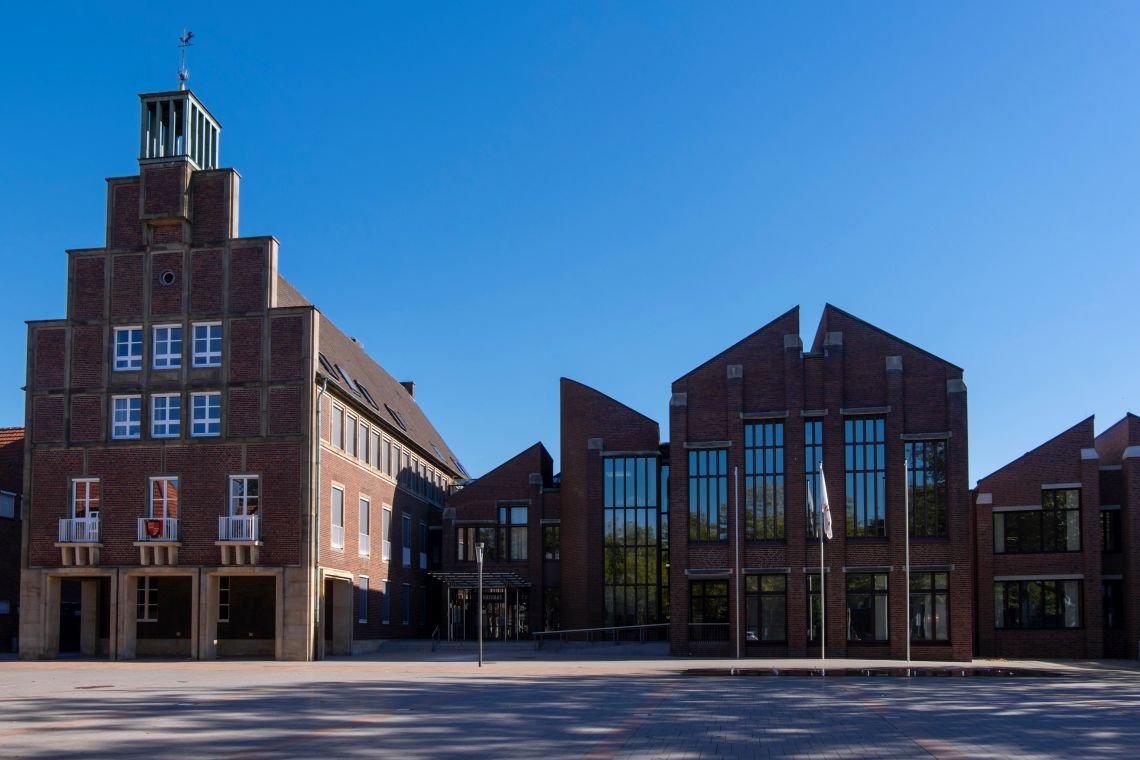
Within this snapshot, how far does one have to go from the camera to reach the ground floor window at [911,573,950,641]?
41.8 meters

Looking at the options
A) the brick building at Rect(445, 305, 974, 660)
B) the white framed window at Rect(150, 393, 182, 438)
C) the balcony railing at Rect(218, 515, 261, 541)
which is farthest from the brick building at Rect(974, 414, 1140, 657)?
the white framed window at Rect(150, 393, 182, 438)

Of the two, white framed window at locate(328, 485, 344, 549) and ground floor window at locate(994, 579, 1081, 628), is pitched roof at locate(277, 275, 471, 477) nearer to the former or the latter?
white framed window at locate(328, 485, 344, 549)

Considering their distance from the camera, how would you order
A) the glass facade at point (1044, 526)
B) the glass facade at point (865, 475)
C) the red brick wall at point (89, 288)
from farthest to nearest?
the glass facade at point (1044, 526) → the red brick wall at point (89, 288) → the glass facade at point (865, 475)

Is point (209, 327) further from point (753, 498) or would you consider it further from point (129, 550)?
point (753, 498)

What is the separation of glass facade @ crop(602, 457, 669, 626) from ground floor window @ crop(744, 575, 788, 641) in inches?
333

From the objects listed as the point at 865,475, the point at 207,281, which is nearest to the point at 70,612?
the point at 207,281

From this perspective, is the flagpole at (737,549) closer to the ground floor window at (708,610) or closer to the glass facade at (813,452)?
the ground floor window at (708,610)

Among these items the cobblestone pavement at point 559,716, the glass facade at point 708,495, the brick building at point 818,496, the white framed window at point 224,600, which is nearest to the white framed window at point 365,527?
the white framed window at point 224,600

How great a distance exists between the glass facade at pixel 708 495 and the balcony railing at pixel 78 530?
21.6 metres

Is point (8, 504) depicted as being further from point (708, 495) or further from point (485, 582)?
point (708, 495)

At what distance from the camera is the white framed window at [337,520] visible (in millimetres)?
Result: 43594

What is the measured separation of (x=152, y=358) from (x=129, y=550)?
22.7ft

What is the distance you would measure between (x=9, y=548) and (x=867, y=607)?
35230mm

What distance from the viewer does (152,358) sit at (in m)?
42.8
